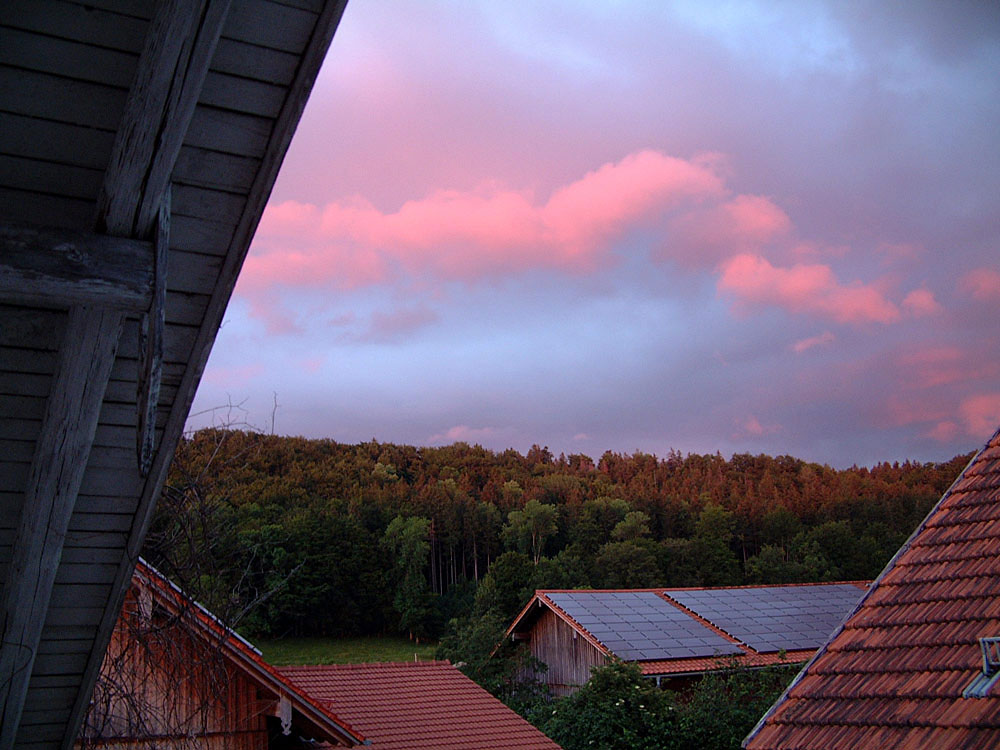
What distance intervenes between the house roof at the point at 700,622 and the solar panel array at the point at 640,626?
25 mm

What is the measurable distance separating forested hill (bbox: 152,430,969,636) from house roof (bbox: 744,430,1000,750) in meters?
23.7

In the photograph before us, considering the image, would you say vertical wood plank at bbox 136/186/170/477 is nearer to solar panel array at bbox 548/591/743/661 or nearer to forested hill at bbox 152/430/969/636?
solar panel array at bbox 548/591/743/661

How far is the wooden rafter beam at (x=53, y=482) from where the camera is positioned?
1879 mm

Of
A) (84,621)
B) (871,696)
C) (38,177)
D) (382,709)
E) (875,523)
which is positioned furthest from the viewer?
(875,523)

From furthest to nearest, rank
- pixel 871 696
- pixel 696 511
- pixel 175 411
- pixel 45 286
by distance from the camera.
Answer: pixel 696 511
pixel 871 696
pixel 175 411
pixel 45 286

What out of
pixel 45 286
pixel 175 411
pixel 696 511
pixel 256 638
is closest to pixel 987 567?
A: pixel 175 411

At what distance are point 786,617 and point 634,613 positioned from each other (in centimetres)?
473

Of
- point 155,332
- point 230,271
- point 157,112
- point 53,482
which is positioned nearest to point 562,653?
point 53,482

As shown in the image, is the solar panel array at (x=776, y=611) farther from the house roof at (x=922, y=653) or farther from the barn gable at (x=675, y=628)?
the house roof at (x=922, y=653)

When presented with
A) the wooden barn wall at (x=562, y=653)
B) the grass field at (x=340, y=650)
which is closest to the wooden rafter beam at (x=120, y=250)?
the wooden barn wall at (x=562, y=653)

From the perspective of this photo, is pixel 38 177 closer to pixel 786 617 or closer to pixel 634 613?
pixel 634 613

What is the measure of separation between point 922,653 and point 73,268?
5.40 metres

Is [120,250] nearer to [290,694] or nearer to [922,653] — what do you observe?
[922,653]

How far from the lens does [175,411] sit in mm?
2107
